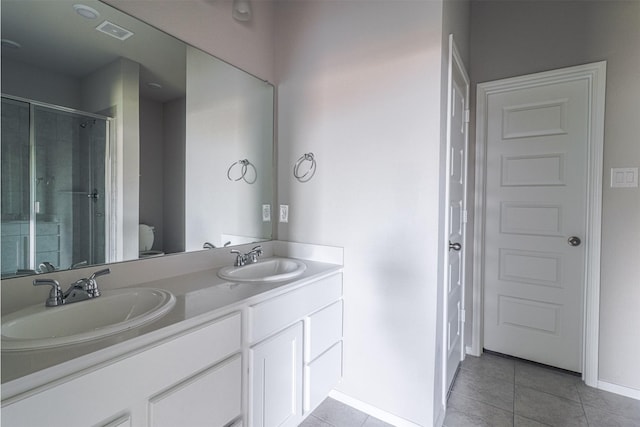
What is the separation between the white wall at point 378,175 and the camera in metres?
1.49

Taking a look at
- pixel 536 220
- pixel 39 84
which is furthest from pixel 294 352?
pixel 536 220

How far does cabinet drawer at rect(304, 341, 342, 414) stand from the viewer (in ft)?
4.95

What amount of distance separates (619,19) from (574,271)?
1.61m

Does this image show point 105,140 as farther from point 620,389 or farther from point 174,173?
point 620,389

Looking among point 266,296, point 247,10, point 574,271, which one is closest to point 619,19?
point 574,271

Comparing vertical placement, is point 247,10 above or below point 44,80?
above

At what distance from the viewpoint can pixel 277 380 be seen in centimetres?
133

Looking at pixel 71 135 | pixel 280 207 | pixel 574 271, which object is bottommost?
pixel 574 271

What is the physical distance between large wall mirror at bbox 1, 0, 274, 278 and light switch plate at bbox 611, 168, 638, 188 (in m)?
2.38

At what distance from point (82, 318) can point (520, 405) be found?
2269 mm

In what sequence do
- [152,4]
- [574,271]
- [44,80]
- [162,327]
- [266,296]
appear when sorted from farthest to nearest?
[574,271] < [152,4] < [266,296] < [44,80] < [162,327]

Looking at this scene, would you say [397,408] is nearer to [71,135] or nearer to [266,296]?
[266,296]

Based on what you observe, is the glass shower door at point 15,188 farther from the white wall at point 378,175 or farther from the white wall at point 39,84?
the white wall at point 378,175

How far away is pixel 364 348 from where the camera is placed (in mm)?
1694
